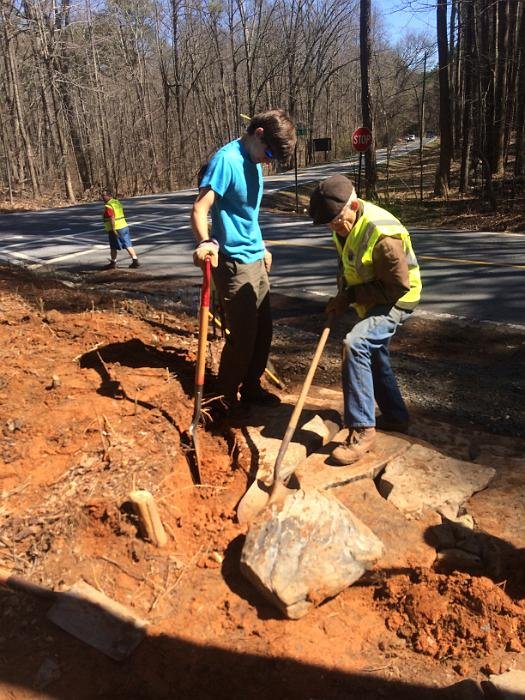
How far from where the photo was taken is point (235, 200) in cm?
340

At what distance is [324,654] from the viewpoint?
7.83ft

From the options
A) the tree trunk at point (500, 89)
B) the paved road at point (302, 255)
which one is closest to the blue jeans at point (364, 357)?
the paved road at point (302, 255)

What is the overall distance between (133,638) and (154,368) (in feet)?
7.92

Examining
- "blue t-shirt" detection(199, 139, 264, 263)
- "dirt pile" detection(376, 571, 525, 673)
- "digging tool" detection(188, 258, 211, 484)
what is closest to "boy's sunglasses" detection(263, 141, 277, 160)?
"blue t-shirt" detection(199, 139, 264, 263)

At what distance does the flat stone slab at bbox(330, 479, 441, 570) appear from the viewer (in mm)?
2754

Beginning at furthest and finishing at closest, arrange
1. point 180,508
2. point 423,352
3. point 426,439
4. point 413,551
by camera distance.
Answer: point 423,352 → point 426,439 → point 180,508 → point 413,551

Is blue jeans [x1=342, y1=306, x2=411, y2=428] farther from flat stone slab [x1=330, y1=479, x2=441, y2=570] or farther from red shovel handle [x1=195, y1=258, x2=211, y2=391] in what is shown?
red shovel handle [x1=195, y1=258, x2=211, y2=391]

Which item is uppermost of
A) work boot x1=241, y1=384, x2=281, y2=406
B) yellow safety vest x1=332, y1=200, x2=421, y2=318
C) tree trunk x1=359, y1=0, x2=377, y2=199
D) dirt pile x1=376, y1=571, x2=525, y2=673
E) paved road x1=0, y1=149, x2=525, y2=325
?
tree trunk x1=359, y1=0, x2=377, y2=199

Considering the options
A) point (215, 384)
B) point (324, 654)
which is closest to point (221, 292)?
point (215, 384)

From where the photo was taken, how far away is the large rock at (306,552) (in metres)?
2.55

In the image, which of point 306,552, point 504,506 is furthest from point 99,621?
point 504,506

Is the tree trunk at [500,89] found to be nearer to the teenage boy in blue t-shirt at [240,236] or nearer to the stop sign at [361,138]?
the stop sign at [361,138]

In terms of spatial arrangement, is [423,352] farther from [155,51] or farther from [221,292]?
[155,51]

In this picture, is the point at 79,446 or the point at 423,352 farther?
the point at 423,352
